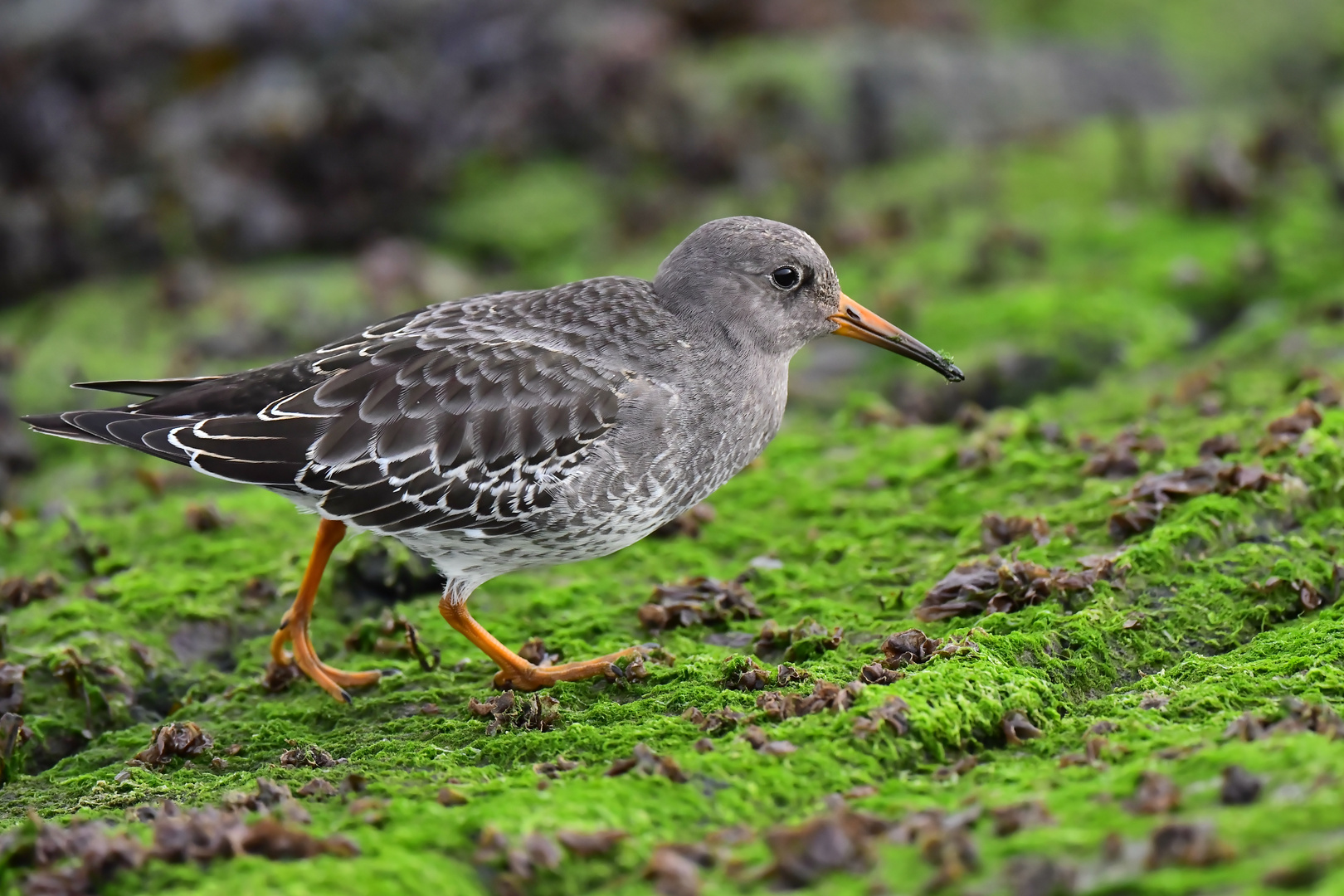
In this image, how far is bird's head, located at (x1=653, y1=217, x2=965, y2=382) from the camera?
281 inches

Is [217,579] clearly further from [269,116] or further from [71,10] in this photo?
[71,10]

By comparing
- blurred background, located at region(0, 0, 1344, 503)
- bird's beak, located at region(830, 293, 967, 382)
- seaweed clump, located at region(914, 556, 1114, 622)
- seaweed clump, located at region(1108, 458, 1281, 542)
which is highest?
blurred background, located at region(0, 0, 1344, 503)

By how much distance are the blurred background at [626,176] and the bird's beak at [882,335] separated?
2.18 m

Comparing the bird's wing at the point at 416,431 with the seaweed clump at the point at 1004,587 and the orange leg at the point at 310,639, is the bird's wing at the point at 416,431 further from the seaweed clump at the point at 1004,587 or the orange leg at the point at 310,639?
the seaweed clump at the point at 1004,587

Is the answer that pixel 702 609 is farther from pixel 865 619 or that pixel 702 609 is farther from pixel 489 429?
pixel 489 429

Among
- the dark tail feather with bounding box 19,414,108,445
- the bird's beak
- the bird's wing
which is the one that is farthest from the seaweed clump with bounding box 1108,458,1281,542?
the dark tail feather with bounding box 19,414,108,445

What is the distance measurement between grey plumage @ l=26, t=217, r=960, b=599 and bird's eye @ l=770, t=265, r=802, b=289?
0.02 meters

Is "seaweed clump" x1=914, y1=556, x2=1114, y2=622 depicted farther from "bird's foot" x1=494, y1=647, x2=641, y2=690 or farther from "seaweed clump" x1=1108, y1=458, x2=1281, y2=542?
"bird's foot" x1=494, y1=647, x2=641, y2=690

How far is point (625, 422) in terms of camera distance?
21.7ft

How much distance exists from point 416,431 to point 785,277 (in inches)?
81.5

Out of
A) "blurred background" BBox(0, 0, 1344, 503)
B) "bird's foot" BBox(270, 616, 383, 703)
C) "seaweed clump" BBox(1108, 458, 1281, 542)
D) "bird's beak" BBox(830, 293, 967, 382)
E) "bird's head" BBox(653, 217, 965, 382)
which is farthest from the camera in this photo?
"blurred background" BBox(0, 0, 1344, 503)

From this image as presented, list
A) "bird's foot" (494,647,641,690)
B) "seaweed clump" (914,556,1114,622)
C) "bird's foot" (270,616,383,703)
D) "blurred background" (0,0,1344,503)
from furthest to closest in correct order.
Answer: "blurred background" (0,0,1344,503) < "bird's foot" (270,616,383,703) < "bird's foot" (494,647,641,690) < "seaweed clump" (914,556,1114,622)

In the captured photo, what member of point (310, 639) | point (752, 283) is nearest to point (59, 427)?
point (310, 639)

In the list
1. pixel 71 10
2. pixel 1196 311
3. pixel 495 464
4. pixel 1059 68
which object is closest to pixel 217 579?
pixel 495 464
